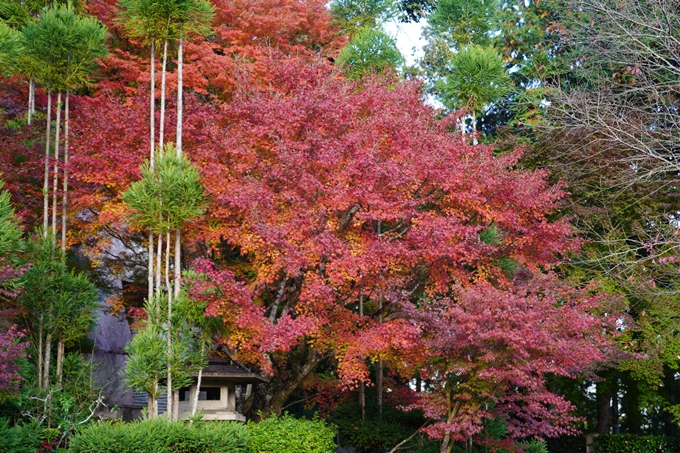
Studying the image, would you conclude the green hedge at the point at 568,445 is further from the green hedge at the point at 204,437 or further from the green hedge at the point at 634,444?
the green hedge at the point at 204,437

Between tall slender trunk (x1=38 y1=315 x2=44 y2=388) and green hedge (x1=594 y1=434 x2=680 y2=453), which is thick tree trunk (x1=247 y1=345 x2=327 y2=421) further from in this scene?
green hedge (x1=594 y1=434 x2=680 y2=453)

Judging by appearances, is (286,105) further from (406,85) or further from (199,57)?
(199,57)

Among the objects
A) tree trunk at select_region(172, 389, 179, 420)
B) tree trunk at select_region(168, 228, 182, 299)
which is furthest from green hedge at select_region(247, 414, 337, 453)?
tree trunk at select_region(168, 228, 182, 299)

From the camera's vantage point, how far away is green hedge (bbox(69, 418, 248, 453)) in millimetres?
11766

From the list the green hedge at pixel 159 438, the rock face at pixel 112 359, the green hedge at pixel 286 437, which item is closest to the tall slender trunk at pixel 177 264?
the green hedge at pixel 159 438

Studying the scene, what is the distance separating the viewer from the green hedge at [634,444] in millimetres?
20500

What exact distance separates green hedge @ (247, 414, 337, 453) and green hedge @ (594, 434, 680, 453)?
11.4 meters

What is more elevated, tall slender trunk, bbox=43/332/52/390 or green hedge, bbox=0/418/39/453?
tall slender trunk, bbox=43/332/52/390

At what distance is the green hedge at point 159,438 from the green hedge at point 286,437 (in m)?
0.43

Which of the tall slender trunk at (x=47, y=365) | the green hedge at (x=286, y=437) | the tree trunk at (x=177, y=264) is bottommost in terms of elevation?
the green hedge at (x=286, y=437)

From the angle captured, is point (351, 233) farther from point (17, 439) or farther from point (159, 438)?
point (17, 439)

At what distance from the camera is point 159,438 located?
1199cm

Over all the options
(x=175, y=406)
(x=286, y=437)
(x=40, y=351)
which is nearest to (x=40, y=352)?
(x=40, y=351)

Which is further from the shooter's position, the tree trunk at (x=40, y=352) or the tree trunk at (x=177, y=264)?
the tree trunk at (x=40, y=352)
